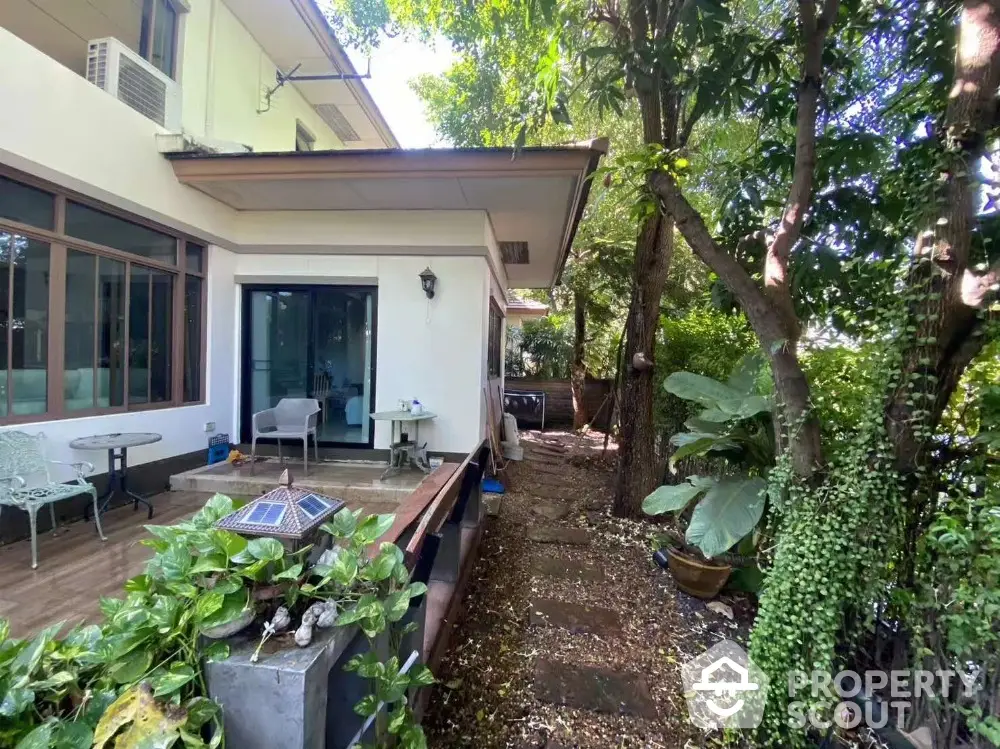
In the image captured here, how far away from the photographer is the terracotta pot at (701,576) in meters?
3.29

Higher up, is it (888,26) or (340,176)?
(888,26)

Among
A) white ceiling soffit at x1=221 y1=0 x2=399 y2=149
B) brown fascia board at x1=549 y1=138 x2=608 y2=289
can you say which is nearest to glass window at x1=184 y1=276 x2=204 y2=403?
white ceiling soffit at x1=221 y1=0 x2=399 y2=149

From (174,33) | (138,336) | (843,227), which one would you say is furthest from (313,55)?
(843,227)

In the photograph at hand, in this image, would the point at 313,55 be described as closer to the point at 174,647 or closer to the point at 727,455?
the point at 727,455

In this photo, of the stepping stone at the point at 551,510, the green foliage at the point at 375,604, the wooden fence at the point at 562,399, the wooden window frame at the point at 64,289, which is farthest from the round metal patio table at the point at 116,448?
the wooden fence at the point at 562,399

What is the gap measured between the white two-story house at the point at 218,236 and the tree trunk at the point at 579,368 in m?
4.09

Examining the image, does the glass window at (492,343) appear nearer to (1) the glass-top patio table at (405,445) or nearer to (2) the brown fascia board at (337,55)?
Result: (1) the glass-top patio table at (405,445)

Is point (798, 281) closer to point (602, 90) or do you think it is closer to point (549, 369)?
point (602, 90)

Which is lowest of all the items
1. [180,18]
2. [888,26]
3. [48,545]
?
[48,545]

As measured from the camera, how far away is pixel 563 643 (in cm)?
281

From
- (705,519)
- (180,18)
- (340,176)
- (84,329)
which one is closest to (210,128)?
(180,18)

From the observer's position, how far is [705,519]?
271cm

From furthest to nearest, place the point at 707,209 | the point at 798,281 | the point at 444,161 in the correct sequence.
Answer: the point at 707,209 → the point at 444,161 → the point at 798,281

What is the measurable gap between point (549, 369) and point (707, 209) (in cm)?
648
